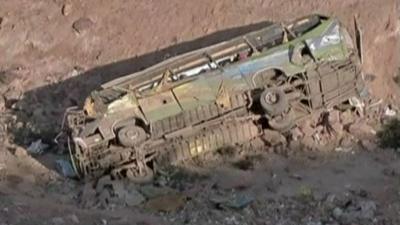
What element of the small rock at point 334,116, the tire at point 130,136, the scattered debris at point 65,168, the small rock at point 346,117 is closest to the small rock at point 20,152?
the scattered debris at point 65,168

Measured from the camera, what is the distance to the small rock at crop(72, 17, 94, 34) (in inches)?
805

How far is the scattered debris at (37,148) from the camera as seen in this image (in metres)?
17.6

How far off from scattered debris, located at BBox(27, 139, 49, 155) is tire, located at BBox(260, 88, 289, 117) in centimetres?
329

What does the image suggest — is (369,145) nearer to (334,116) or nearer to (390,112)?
(334,116)

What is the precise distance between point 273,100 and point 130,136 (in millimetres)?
2146

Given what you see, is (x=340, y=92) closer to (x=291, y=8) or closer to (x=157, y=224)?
(x=291, y=8)

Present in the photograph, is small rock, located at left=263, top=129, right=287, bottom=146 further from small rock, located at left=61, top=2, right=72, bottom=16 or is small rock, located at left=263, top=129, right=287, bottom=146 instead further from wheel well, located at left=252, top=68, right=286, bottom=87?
small rock, located at left=61, top=2, right=72, bottom=16

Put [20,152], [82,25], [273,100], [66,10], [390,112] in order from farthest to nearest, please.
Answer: [66,10], [82,25], [390,112], [20,152], [273,100]

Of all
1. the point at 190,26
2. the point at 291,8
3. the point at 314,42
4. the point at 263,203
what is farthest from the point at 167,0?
the point at 263,203

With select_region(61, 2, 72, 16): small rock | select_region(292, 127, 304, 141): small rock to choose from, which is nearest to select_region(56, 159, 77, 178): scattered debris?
select_region(292, 127, 304, 141): small rock

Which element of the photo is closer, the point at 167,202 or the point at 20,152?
the point at 167,202

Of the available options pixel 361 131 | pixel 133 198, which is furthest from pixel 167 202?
pixel 361 131

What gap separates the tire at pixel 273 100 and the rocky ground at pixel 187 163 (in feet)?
1.72

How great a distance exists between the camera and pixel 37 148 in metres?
17.7
